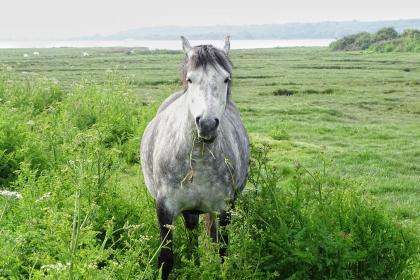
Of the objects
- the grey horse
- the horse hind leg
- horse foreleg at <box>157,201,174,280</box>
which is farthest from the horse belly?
the horse hind leg

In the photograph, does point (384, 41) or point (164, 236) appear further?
point (384, 41)

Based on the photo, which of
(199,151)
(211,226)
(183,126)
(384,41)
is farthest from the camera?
(384,41)

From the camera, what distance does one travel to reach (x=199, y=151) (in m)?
4.59

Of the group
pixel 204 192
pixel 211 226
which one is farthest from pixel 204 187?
pixel 211 226

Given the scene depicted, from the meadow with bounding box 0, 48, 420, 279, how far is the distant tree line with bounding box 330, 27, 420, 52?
36.7 m

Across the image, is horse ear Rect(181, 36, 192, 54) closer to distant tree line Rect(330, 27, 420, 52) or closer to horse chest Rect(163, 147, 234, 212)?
horse chest Rect(163, 147, 234, 212)

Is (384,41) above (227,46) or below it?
below

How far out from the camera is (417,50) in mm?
51406

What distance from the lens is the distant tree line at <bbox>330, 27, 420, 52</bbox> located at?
178ft

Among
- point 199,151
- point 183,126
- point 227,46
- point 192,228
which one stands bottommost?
point 192,228

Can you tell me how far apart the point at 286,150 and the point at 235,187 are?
751 cm

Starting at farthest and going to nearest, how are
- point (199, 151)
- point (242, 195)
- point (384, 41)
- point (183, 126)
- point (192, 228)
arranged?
point (384, 41)
point (192, 228)
point (242, 195)
point (183, 126)
point (199, 151)

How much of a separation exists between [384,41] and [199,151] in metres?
60.0

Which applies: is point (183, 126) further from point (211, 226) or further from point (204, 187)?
point (211, 226)
